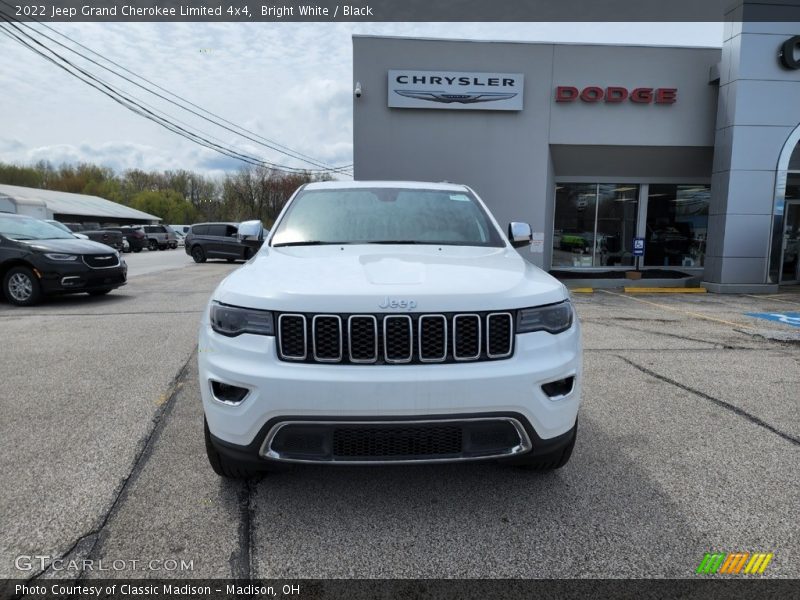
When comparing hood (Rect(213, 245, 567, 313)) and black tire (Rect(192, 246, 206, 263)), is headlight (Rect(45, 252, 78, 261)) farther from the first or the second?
black tire (Rect(192, 246, 206, 263))

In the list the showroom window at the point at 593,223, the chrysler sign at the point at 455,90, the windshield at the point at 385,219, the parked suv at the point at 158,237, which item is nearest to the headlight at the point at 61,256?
the windshield at the point at 385,219

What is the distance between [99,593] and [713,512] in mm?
2822

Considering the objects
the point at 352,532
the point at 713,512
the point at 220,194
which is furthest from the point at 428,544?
the point at 220,194

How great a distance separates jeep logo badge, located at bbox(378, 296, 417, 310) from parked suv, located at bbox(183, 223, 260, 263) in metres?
21.5

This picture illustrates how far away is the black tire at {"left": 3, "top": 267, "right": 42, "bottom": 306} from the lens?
9.11 m

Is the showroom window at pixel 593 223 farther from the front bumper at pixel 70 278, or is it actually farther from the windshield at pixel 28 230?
the windshield at pixel 28 230

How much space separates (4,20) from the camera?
1327 cm

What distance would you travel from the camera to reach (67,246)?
9.38m

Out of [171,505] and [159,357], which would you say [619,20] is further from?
[171,505]

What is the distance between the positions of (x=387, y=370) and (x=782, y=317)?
9525mm

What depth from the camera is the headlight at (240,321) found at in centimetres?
239

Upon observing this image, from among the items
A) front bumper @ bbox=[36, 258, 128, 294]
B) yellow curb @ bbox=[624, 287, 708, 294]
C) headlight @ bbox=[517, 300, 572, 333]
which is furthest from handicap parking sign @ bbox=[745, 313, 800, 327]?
front bumper @ bbox=[36, 258, 128, 294]

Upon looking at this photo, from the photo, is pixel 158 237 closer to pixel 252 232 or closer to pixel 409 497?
pixel 252 232

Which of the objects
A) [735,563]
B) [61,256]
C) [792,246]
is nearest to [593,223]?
[792,246]
